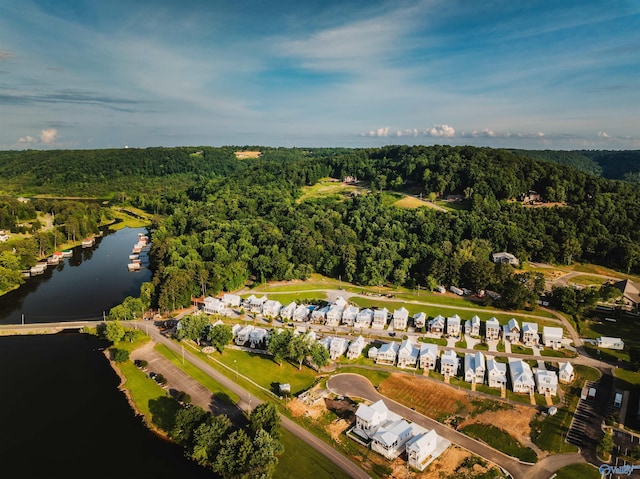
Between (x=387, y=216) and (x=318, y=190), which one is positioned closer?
(x=387, y=216)

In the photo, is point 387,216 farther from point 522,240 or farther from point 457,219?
point 522,240

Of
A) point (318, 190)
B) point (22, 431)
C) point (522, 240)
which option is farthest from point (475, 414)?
point (318, 190)

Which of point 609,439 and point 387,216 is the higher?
point 387,216

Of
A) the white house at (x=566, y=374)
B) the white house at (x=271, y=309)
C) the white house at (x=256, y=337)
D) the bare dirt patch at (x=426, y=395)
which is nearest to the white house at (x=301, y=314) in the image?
the white house at (x=271, y=309)

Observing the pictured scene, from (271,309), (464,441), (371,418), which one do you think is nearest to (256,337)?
(271,309)

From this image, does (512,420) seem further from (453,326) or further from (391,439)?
Result: (453,326)
